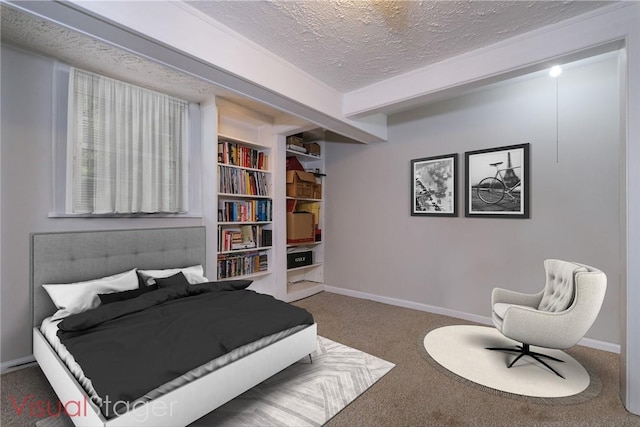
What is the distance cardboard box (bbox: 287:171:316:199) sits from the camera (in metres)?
4.29

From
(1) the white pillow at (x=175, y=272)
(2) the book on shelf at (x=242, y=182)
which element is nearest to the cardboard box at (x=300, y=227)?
(2) the book on shelf at (x=242, y=182)

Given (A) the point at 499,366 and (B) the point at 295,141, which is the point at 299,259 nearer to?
(B) the point at 295,141

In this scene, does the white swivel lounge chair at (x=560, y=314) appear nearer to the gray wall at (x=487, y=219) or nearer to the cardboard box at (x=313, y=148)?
the gray wall at (x=487, y=219)

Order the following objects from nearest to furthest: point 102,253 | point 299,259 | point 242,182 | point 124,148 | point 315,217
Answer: point 102,253, point 124,148, point 242,182, point 299,259, point 315,217

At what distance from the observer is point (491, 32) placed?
2.19 meters

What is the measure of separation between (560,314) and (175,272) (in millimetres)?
3210

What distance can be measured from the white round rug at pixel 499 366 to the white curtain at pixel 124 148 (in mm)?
3015

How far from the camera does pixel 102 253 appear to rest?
102 inches

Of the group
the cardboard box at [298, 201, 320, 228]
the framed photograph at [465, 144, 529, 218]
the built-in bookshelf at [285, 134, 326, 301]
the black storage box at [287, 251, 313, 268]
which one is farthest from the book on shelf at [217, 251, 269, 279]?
the framed photograph at [465, 144, 529, 218]

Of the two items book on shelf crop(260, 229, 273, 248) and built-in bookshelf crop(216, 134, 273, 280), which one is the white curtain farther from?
book on shelf crop(260, 229, 273, 248)

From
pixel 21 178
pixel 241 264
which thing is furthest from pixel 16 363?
pixel 241 264

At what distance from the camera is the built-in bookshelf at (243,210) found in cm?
353

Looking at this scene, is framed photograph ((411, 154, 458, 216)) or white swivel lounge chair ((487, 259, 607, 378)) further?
framed photograph ((411, 154, 458, 216))

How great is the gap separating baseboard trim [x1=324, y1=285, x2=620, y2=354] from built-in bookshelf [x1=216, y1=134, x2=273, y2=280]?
1327 millimetres
